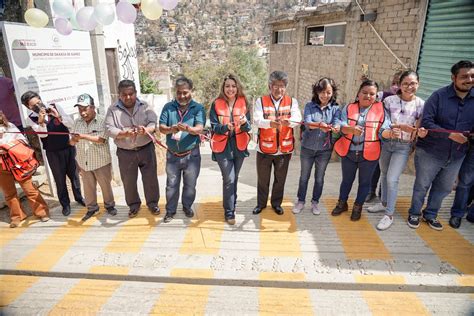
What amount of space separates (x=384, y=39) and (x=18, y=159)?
291 inches

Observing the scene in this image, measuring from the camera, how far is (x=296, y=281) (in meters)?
3.07

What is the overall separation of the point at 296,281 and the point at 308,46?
11.2 m

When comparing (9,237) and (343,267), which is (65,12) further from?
(343,267)

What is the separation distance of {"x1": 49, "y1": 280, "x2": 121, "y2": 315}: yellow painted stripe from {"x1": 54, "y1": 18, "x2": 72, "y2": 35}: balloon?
363 centimetres

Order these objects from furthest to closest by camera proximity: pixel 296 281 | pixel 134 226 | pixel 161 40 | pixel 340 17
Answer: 1. pixel 161 40
2. pixel 340 17
3. pixel 134 226
4. pixel 296 281

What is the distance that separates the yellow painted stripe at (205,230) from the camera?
3.63 m

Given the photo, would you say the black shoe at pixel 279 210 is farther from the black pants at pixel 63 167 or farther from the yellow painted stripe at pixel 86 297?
the black pants at pixel 63 167

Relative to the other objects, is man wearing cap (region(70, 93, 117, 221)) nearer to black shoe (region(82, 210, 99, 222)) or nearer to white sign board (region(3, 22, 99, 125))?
black shoe (region(82, 210, 99, 222))

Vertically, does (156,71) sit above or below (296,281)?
above

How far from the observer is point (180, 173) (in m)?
4.04

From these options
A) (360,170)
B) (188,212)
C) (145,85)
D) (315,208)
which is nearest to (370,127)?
(360,170)

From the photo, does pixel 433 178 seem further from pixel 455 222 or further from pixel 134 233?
pixel 134 233

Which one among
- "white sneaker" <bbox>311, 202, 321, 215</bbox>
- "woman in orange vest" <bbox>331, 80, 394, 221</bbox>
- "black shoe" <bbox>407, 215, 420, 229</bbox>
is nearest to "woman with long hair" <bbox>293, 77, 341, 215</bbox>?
"woman in orange vest" <bbox>331, 80, 394, 221</bbox>

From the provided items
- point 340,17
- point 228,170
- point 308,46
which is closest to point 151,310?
point 228,170
